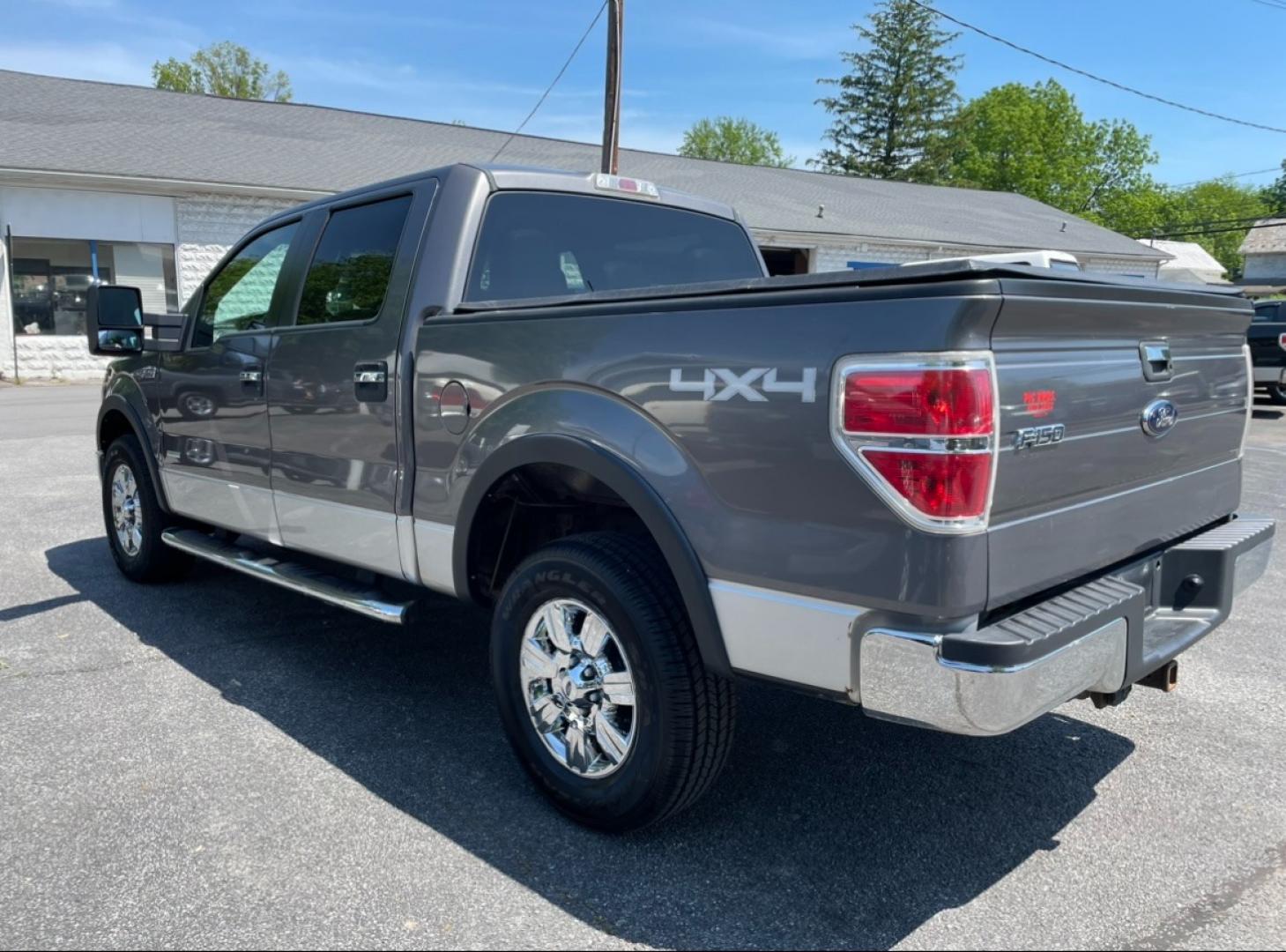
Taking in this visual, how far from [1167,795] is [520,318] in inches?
103

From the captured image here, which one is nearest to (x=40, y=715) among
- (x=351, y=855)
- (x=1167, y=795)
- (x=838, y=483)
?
(x=351, y=855)

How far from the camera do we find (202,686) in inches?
166

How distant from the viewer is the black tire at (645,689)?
277 centimetres

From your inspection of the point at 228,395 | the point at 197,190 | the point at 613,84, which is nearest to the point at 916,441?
the point at 228,395

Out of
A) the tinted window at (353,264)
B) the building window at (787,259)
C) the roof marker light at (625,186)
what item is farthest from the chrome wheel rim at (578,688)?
the building window at (787,259)

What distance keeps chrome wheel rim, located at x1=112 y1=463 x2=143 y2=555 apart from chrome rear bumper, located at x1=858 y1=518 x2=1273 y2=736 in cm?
470

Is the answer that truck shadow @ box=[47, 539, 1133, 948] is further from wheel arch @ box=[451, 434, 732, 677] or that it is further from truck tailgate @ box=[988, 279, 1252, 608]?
truck tailgate @ box=[988, 279, 1252, 608]

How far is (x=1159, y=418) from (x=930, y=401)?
1.15m

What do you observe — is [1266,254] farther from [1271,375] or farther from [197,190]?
[197,190]

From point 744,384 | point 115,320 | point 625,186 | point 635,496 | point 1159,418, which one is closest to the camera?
point 744,384

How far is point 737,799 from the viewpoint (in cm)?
328

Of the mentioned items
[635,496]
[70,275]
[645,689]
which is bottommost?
[645,689]

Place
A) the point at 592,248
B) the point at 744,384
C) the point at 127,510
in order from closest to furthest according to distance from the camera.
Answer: the point at 744,384 → the point at 592,248 → the point at 127,510

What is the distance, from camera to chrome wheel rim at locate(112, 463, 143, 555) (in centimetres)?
571
